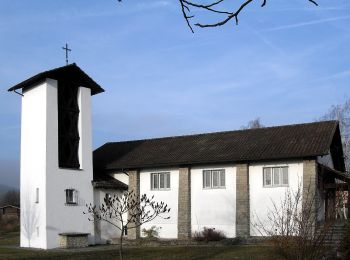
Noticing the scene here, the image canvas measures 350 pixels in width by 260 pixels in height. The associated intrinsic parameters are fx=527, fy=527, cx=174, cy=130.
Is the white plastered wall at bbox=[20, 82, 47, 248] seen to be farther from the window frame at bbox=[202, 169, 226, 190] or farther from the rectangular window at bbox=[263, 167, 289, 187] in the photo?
the rectangular window at bbox=[263, 167, 289, 187]

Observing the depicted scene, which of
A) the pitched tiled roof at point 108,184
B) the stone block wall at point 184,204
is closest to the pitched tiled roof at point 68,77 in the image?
the pitched tiled roof at point 108,184

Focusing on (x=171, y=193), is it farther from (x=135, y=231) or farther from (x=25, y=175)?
(x=25, y=175)

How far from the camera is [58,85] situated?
2977 centimetres

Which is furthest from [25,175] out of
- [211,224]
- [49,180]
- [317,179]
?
[317,179]

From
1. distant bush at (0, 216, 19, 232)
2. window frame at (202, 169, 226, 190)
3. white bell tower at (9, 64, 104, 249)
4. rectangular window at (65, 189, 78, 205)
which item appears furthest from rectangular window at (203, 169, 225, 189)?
distant bush at (0, 216, 19, 232)

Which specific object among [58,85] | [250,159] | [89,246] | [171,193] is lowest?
[89,246]

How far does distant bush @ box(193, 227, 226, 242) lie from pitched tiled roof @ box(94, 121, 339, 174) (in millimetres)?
3866

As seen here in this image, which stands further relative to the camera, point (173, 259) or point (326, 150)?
point (326, 150)

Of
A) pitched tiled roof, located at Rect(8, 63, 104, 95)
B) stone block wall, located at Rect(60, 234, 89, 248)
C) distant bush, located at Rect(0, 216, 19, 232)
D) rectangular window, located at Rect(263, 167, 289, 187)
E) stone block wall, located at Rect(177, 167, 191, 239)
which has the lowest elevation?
distant bush, located at Rect(0, 216, 19, 232)

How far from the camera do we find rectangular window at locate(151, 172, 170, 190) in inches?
1259

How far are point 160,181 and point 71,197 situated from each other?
18.3 feet

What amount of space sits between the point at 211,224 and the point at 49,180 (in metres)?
9.33

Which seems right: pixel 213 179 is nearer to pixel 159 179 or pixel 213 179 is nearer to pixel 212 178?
pixel 212 178

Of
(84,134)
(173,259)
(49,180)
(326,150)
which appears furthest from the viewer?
(84,134)
